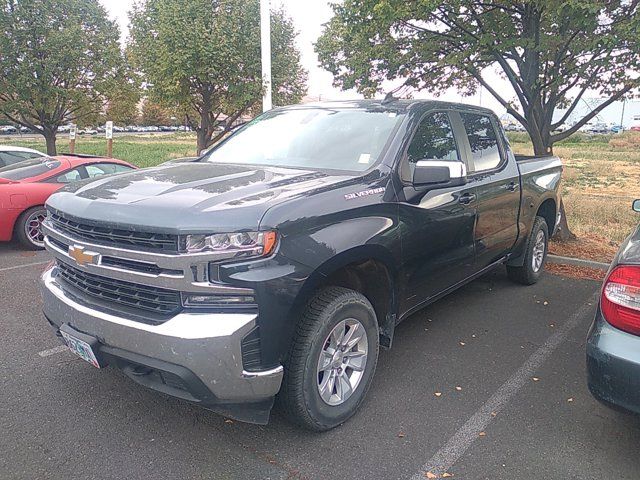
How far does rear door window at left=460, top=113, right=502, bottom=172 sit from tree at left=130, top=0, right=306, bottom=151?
7.81 metres

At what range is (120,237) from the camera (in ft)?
8.86

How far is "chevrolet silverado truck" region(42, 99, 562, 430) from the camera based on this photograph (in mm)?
2527

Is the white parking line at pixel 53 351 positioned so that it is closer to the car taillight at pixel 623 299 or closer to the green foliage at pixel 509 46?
the car taillight at pixel 623 299

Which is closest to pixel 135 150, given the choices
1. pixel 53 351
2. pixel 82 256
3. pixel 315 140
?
pixel 53 351

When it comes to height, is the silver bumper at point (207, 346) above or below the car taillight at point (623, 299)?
below

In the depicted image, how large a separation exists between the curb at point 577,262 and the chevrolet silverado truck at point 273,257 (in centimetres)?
335

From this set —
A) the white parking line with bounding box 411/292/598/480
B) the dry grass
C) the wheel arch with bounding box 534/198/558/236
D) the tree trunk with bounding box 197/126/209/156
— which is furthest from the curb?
the tree trunk with bounding box 197/126/209/156

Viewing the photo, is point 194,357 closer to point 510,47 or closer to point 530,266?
point 530,266

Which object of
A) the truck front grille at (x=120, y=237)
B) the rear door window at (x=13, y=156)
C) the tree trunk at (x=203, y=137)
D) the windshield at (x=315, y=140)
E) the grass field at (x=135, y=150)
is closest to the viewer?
the truck front grille at (x=120, y=237)

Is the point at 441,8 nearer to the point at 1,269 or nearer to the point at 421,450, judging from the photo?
the point at 421,450

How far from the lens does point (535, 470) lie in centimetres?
278

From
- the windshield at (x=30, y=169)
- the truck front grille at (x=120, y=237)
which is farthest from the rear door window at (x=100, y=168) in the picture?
the truck front grille at (x=120, y=237)

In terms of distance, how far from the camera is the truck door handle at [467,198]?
4.17 metres

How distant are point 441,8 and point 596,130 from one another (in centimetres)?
8670
